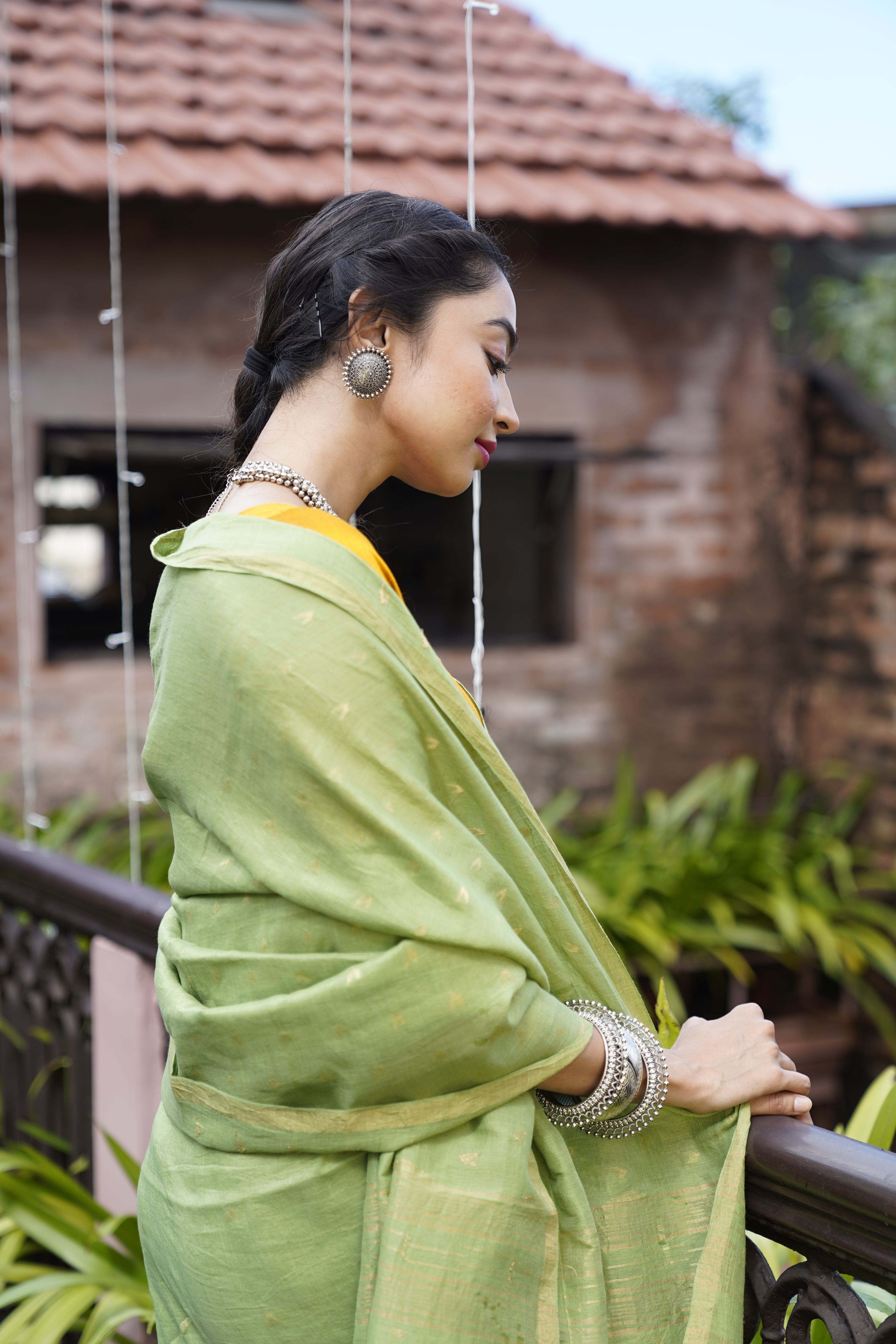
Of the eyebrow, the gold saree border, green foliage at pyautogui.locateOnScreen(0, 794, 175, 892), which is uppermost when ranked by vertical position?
the eyebrow

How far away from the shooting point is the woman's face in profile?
1.22m

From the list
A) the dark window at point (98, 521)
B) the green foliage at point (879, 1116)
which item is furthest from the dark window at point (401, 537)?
the green foliage at point (879, 1116)

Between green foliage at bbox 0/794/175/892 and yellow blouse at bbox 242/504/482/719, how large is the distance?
280cm

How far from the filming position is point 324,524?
1182mm

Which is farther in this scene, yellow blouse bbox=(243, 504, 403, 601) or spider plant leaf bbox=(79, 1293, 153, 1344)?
spider plant leaf bbox=(79, 1293, 153, 1344)

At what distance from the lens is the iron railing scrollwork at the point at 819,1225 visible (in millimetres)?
1143

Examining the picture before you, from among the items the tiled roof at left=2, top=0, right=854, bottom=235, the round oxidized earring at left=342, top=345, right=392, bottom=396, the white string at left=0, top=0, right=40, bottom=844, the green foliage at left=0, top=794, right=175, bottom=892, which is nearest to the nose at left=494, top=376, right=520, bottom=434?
the round oxidized earring at left=342, top=345, right=392, bottom=396

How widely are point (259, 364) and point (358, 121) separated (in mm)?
4059

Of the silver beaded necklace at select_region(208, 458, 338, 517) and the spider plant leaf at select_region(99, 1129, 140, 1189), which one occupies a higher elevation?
the silver beaded necklace at select_region(208, 458, 338, 517)

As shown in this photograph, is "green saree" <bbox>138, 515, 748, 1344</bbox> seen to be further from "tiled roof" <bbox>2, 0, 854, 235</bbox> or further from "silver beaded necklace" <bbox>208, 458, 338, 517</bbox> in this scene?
"tiled roof" <bbox>2, 0, 854, 235</bbox>

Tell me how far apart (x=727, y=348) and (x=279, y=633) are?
15.9ft

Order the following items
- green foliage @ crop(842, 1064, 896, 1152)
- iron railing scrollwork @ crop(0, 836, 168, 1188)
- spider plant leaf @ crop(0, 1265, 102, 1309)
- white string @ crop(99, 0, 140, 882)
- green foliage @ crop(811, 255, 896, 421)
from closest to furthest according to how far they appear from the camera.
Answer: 1. green foliage @ crop(842, 1064, 896, 1152)
2. spider plant leaf @ crop(0, 1265, 102, 1309)
3. iron railing scrollwork @ crop(0, 836, 168, 1188)
4. white string @ crop(99, 0, 140, 882)
5. green foliage @ crop(811, 255, 896, 421)

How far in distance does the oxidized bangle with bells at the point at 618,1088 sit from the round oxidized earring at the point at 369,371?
60 centimetres

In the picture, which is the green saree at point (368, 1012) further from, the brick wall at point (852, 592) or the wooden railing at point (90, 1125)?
the brick wall at point (852, 592)
